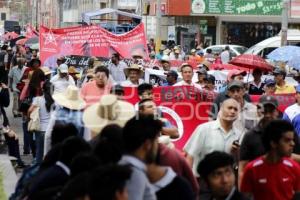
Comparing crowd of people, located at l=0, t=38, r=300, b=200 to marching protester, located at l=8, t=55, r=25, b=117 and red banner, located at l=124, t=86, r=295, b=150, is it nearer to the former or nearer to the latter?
red banner, located at l=124, t=86, r=295, b=150

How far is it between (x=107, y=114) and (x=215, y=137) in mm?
986

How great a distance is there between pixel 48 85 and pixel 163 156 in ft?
23.9

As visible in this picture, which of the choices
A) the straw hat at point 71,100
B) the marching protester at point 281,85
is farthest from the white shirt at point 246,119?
the marching protester at point 281,85

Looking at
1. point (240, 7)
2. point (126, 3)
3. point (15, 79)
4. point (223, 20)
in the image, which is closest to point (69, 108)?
point (15, 79)

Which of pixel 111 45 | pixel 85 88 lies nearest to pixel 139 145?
pixel 85 88

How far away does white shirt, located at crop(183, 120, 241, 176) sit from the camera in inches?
332

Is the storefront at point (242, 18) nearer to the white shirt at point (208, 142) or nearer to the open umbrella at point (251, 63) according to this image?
the open umbrella at point (251, 63)

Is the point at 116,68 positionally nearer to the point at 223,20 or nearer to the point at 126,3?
the point at 223,20

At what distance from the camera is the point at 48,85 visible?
13.6 meters

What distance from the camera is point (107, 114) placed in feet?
28.2

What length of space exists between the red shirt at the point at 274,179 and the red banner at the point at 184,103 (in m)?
4.71

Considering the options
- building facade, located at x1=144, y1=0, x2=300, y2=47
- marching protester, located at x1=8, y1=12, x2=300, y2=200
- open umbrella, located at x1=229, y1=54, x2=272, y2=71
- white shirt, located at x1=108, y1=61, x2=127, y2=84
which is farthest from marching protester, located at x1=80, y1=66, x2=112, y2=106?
building facade, located at x1=144, y1=0, x2=300, y2=47

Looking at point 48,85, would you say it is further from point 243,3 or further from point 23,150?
point 243,3

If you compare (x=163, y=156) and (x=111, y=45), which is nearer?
(x=163, y=156)
